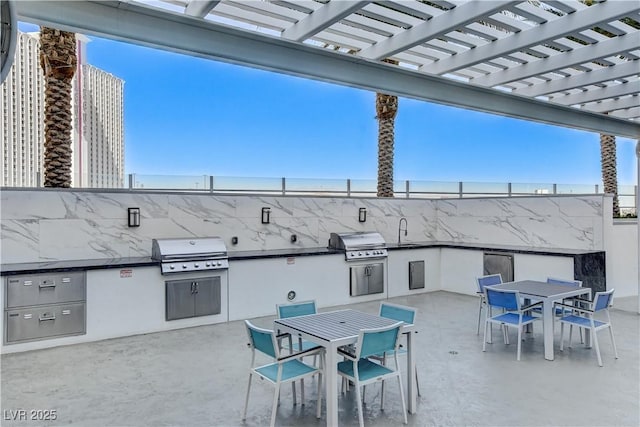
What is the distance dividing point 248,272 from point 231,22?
3.76 metres

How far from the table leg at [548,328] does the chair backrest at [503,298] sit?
12.2 inches

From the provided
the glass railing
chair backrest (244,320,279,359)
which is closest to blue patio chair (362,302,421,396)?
chair backrest (244,320,279,359)

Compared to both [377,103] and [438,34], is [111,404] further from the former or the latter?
[377,103]

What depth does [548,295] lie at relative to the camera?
15.9 feet

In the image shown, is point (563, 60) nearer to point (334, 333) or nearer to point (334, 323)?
point (334, 323)

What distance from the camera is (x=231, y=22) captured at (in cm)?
416

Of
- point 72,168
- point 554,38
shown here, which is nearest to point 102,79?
point 72,168

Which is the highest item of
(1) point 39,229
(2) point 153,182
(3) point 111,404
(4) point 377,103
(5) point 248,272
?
(4) point 377,103

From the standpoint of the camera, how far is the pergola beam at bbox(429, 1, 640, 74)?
379cm

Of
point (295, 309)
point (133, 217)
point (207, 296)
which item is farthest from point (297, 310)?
point (133, 217)

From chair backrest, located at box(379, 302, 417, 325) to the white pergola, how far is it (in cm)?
252

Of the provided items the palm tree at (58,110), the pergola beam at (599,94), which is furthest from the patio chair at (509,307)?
the palm tree at (58,110)

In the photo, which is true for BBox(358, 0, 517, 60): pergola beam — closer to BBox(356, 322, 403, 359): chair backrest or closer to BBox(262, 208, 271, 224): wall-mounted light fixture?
BBox(356, 322, 403, 359): chair backrest

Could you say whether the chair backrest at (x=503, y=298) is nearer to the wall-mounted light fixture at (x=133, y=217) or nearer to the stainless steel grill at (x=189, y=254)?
the stainless steel grill at (x=189, y=254)
